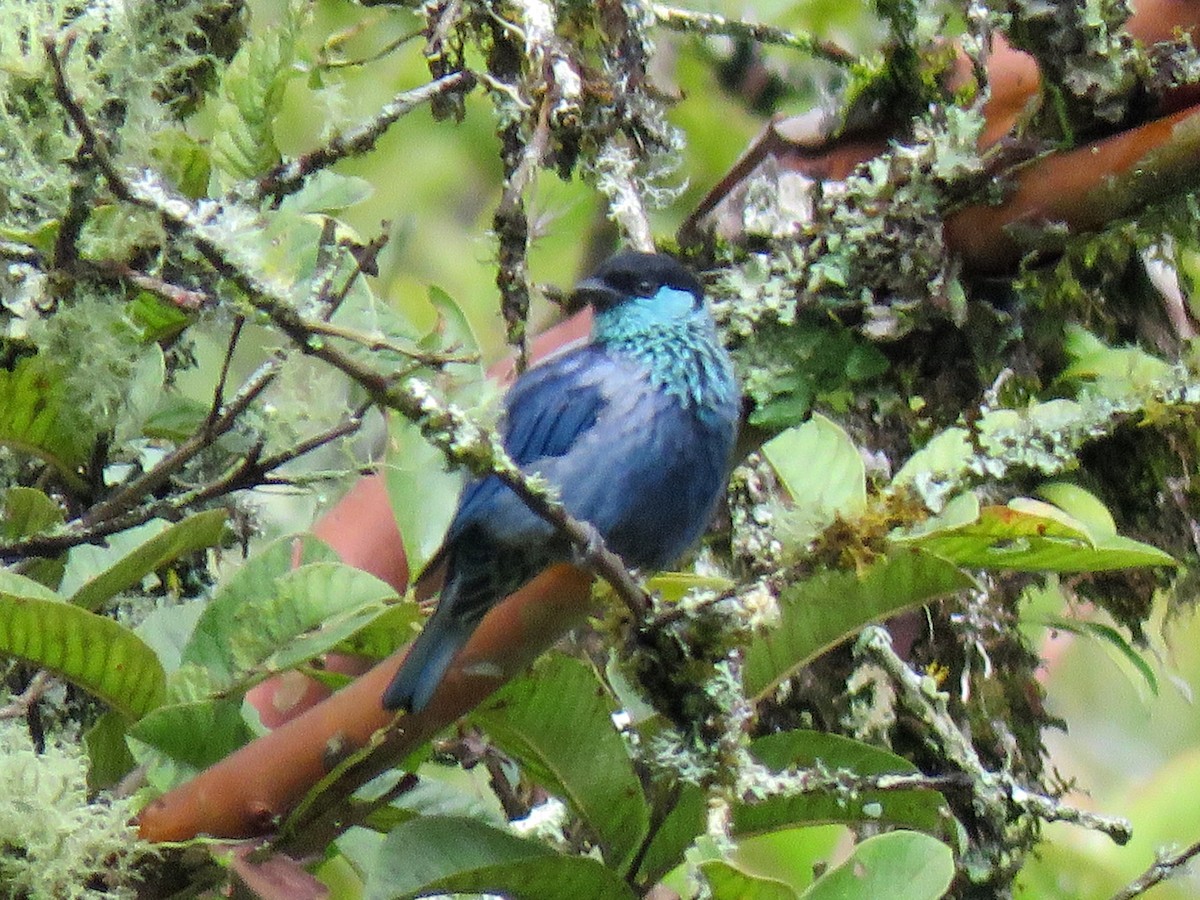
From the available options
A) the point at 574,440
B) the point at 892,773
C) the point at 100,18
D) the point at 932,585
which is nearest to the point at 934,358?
the point at 932,585

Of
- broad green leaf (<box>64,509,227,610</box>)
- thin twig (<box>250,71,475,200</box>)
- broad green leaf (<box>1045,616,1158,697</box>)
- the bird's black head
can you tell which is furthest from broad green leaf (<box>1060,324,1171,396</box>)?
broad green leaf (<box>64,509,227,610</box>)

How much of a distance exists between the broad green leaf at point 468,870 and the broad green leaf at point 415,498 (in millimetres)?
455

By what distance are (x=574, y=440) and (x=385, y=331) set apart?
335 millimetres

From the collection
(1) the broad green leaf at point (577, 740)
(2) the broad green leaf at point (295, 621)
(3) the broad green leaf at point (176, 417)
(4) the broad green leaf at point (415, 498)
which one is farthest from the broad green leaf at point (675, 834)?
(3) the broad green leaf at point (176, 417)

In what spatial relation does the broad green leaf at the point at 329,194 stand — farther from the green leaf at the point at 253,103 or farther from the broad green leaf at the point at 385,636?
the broad green leaf at the point at 385,636

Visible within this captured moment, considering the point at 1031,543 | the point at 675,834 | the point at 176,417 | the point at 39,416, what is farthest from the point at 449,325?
the point at 1031,543

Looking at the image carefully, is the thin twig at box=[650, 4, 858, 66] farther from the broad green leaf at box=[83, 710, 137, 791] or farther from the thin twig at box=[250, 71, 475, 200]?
the broad green leaf at box=[83, 710, 137, 791]

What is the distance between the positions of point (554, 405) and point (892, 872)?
39.0 inches

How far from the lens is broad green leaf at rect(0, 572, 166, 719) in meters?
1.58

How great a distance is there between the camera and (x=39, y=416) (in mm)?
1853

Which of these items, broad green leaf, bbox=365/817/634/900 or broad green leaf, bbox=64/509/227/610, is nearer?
broad green leaf, bbox=365/817/634/900

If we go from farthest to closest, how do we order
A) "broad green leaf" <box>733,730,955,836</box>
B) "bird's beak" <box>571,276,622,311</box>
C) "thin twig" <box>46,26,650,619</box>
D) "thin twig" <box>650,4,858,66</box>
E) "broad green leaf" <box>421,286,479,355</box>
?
"bird's beak" <box>571,276,622,311</box>
"thin twig" <box>650,4,858,66</box>
"broad green leaf" <box>421,286,479,355</box>
"broad green leaf" <box>733,730,955,836</box>
"thin twig" <box>46,26,650,619</box>

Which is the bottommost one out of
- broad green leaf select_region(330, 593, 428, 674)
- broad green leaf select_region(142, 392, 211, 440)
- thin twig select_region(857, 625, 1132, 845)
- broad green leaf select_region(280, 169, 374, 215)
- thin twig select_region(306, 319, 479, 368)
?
thin twig select_region(857, 625, 1132, 845)

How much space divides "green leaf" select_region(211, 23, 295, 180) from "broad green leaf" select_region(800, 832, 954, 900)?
105cm
